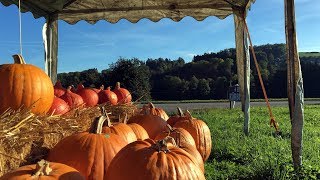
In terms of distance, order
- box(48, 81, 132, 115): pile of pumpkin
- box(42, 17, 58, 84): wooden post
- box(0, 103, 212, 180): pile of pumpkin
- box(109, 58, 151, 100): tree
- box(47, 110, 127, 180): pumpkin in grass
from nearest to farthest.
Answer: box(0, 103, 212, 180): pile of pumpkin
box(47, 110, 127, 180): pumpkin in grass
box(48, 81, 132, 115): pile of pumpkin
box(42, 17, 58, 84): wooden post
box(109, 58, 151, 100): tree

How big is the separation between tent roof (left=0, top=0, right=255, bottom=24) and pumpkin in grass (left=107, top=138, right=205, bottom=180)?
590 cm

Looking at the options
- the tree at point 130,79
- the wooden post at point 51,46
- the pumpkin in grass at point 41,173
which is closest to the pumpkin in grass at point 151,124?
the pumpkin in grass at point 41,173

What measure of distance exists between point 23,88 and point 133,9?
5524 millimetres

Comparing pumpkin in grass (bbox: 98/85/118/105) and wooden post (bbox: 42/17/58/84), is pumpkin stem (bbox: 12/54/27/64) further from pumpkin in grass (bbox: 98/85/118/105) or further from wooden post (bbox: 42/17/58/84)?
wooden post (bbox: 42/17/58/84)

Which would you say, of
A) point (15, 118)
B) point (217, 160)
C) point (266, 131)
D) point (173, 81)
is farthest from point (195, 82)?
point (15, 118)

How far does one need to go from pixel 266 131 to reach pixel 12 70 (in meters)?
7.44

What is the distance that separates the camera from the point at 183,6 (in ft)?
27.0

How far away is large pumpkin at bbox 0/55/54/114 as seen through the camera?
306 centimetres

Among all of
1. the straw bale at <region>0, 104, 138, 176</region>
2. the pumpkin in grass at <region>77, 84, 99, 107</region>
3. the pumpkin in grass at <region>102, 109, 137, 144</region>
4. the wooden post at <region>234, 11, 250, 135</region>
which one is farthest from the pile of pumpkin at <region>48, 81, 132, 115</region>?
the wooden post at <region>234, 11, 250, 135</region>

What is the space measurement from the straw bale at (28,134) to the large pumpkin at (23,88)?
0.25 m

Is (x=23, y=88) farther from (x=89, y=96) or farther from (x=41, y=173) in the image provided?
(x=89, y=96)

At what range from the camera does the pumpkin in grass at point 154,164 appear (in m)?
2.01

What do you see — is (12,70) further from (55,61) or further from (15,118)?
(55,61)

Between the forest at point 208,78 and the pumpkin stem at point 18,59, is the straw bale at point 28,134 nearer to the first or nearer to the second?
the pumpkin stem at point 18,59
